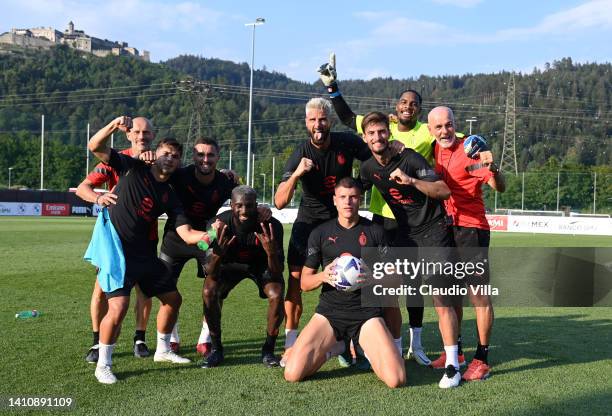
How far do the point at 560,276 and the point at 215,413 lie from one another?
466 inches

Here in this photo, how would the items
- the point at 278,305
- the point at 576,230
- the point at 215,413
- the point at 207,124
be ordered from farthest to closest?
the point at 207,124 < the point at 576,230 < the point at 278,305 < the point at 215,413

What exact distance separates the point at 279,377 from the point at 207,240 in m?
1.46

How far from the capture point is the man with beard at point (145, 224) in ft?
19.4

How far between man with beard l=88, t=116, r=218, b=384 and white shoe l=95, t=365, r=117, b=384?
0.62ft

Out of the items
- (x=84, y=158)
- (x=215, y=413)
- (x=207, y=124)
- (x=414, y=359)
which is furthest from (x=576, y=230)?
(x=207, y=124)

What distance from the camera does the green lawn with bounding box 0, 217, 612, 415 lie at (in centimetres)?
496

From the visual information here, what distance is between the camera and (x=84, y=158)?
7606 cm

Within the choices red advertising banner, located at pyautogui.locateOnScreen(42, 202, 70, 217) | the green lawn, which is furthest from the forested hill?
the green lawn

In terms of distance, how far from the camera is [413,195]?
20.4ft

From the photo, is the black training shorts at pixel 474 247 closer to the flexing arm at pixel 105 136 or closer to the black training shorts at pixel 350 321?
the black training shorts at pixel 350 321

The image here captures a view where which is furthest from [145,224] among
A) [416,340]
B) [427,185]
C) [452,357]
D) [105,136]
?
[452,357]

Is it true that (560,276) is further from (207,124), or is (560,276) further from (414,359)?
(207,124)

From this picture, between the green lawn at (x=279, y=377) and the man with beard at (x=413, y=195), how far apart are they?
0.58 m

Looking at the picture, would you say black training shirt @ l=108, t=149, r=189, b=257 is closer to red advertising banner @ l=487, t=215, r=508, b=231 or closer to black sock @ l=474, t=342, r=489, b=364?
black sock @ l=474, t=342, r=489, b=364
